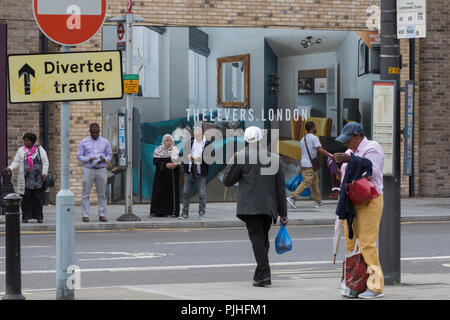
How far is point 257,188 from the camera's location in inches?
386

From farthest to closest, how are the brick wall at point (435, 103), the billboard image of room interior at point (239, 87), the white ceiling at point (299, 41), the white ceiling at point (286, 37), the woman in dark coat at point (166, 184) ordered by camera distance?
the brick wall at point (435, 103), the white ceiling at point (299, 41), the white ceiling at point (286, 37), the billboard image of room interior at point (239, 87), the woman in dark coat at point (166, 184)

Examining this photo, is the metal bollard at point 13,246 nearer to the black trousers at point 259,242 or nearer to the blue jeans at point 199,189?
the black trousers at point 259,242

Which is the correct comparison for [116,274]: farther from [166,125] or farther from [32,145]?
[166,125]

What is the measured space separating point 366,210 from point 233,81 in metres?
12.9

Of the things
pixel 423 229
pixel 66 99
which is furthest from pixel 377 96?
pixel 423 229

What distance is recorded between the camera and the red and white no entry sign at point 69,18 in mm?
8250

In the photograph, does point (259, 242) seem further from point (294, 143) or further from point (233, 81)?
point (294, 143)

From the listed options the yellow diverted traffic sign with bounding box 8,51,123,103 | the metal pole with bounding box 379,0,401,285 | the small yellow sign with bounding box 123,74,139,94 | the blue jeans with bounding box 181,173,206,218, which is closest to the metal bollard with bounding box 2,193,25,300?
the yellow diverted traffic sign with bounding box 8,51,123,103

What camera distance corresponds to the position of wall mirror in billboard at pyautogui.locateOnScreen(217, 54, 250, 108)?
21.4m

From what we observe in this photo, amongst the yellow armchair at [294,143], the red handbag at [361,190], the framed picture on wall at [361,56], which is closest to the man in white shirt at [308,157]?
the yellow armchair at [294,143]

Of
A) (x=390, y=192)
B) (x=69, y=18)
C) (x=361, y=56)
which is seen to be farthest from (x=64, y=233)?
(x=361, y=56)

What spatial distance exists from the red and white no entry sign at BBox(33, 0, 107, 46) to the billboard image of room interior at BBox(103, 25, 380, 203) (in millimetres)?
12327

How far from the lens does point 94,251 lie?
43.3 feet

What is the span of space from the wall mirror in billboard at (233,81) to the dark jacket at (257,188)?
37.6ft
